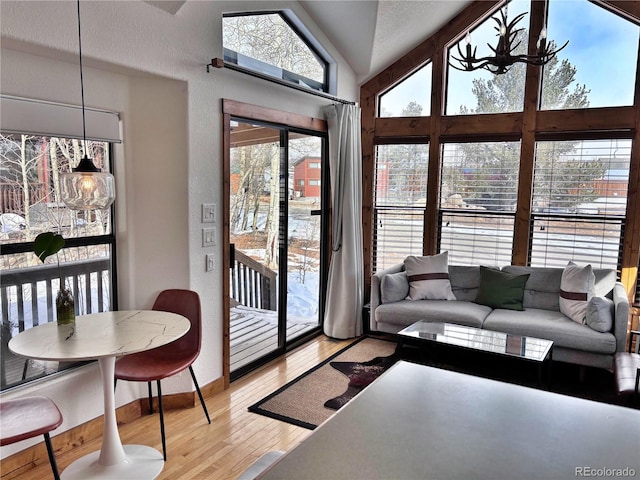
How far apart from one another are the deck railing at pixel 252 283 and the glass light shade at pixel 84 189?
1512 mm

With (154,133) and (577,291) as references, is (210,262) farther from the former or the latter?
(577,291)

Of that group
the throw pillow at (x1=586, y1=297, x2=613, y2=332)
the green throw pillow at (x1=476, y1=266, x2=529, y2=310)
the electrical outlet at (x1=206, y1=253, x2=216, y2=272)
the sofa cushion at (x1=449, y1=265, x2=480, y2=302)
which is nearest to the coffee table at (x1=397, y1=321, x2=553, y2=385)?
the throw pillow at (x1=586, y1=297, x2=613, y2=332)

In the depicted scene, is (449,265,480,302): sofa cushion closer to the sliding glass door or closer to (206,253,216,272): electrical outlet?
the sliding glass door

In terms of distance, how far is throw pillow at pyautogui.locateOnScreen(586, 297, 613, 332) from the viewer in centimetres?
374

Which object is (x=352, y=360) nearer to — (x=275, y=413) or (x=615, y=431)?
(x=275, y=413)

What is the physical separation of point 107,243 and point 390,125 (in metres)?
3.14

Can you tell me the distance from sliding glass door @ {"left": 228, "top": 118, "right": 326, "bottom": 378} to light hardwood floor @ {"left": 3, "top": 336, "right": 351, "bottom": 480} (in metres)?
0.44

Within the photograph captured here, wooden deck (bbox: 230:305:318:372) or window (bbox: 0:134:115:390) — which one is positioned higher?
window (bbox: 0:134:115:390)

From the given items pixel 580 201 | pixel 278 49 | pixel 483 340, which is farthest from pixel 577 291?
pixel 278 49

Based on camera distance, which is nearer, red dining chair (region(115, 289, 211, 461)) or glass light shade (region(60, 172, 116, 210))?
glass light shade (region(60, 172, 116, 210))

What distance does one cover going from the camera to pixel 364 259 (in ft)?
17.7

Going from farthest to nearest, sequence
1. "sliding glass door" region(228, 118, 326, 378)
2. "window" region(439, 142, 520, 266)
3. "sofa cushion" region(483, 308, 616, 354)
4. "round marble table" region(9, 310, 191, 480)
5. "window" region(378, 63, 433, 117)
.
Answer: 1. "window" region(378, 63, 433, 117)
2. "window" region(439, 142, 520, 266)
3. "sliding glass door" region(228, 118, 326, 378)
4. "sofa cushion" region(483, 308, 616, 354)
5. "round marble table" region(9, 310, 191, 480)

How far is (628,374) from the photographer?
3.10m

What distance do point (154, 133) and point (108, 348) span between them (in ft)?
4.99
